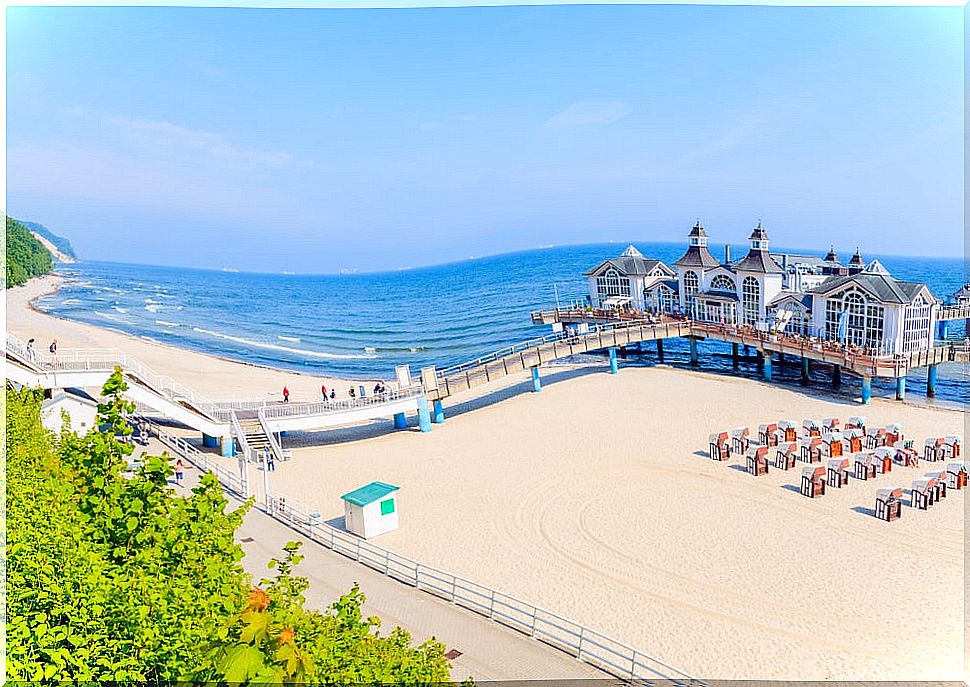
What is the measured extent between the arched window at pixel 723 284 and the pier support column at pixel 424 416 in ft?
41.3

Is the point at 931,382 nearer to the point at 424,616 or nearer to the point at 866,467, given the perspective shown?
the point at 866,467

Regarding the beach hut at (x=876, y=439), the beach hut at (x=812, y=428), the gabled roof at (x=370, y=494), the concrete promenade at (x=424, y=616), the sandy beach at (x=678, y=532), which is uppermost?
the gabled roof at (x=370, y=494)

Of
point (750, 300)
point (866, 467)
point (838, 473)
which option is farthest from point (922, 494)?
point (750, 300)

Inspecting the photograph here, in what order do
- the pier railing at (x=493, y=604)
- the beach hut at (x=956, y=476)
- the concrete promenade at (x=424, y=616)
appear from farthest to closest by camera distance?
the beach hut at (x=956, y=476) < the pier railing at (x=493, y=604) < the concrete promenade at (x=424, y=616)

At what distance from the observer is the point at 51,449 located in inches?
274

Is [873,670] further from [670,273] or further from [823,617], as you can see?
[670,273]

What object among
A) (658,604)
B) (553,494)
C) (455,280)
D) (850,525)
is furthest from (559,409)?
(455,280)

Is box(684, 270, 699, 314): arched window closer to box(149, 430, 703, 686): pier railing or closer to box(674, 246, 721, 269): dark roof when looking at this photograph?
box(674, 246, 721, 269): dark roof

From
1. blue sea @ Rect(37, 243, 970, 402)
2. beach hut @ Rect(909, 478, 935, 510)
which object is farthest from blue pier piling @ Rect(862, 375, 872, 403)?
beach hut @ Rect(909, 478, 935, 510)

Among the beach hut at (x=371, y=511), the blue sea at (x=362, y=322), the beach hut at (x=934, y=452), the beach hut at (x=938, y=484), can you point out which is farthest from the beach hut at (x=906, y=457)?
the beach hut at (x=371, y=511)

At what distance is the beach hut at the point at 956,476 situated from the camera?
11.6 m

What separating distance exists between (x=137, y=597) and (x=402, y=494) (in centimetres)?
841

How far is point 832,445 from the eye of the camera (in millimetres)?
13367

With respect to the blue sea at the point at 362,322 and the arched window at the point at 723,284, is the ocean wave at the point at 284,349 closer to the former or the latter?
the blue sea at the point at 362,322
